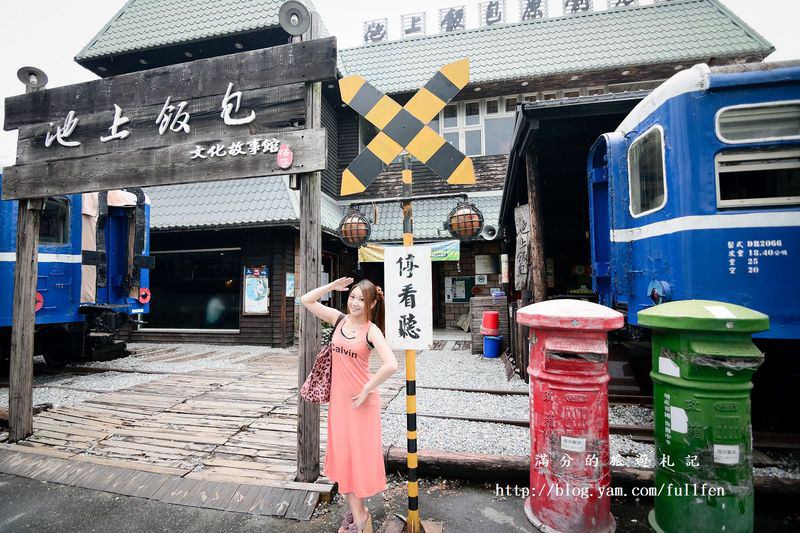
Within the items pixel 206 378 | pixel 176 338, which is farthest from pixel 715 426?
pixel 176 338

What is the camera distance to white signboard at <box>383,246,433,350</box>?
2547mm

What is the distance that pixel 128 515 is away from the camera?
120 inches

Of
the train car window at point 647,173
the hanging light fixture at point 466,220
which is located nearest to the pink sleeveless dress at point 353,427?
the train car window at point 647,173

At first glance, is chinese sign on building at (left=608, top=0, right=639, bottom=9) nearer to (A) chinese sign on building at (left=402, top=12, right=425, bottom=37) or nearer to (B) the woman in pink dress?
(A) chinese sign on building at (left=402, top=12, right=425, bottom=37)

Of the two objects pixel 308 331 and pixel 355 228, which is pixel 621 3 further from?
pixel 308 331

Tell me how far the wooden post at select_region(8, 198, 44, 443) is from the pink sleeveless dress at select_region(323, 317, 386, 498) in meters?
4.15

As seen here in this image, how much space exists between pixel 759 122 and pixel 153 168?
5.79 metres

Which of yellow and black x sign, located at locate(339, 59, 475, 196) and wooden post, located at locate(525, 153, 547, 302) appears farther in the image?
wooden post, located at locate(525, 153, 547, 302)

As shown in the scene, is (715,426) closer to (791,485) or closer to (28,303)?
(791,485)

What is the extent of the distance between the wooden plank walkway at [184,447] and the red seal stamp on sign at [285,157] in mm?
2801

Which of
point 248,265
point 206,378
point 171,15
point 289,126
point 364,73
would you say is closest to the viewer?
point 289,126

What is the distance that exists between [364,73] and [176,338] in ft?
34.5

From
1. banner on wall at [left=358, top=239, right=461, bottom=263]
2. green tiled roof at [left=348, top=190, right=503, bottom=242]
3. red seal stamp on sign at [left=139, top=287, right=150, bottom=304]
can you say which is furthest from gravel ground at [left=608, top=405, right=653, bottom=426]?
red seal stamp on sign at [left=139, top=287, right=150, bottom=304]

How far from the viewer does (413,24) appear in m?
14.7
